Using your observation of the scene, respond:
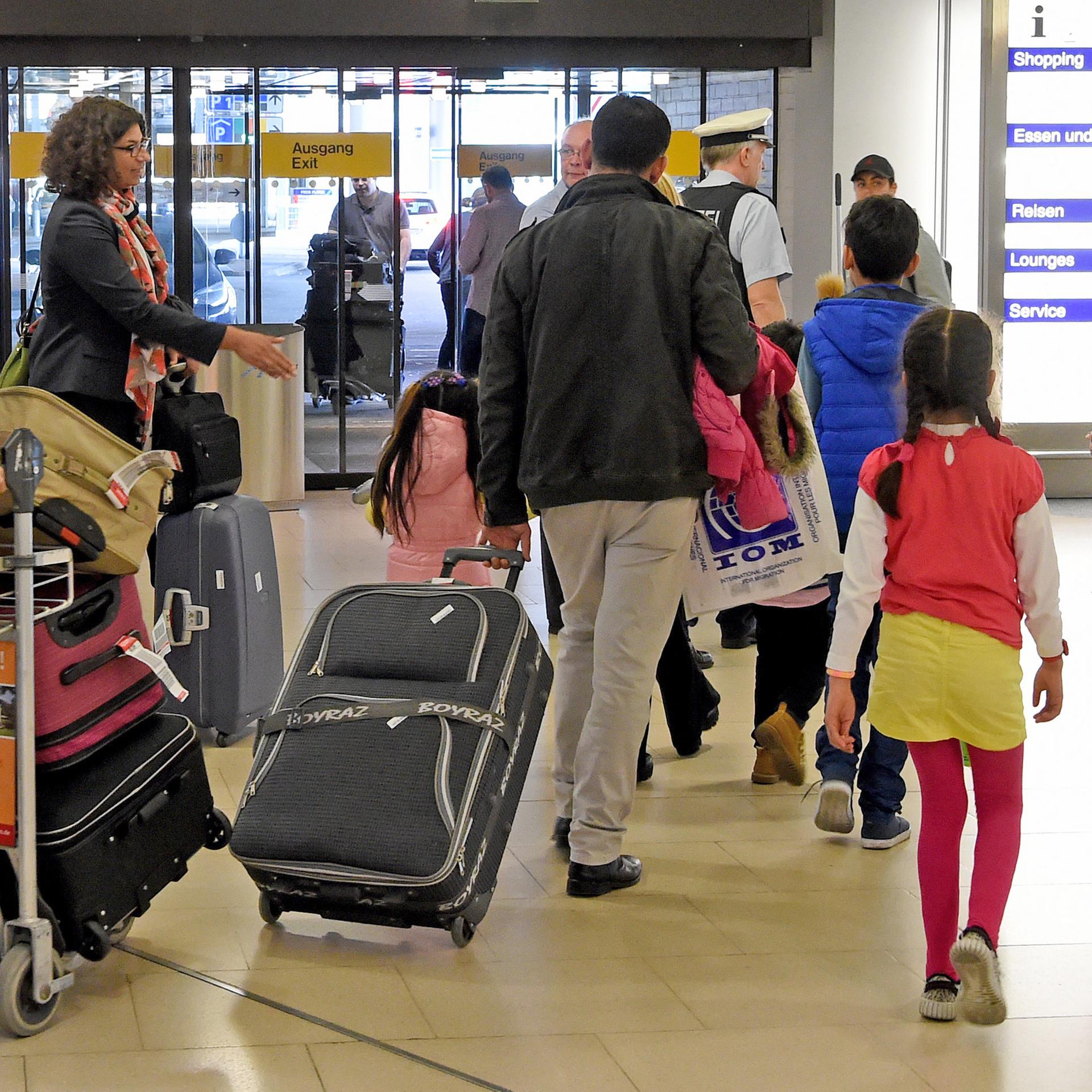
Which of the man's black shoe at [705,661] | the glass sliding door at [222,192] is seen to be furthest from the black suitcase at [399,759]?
the glass sliding door at [222,192]

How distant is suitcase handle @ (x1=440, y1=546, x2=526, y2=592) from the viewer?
10.4ft

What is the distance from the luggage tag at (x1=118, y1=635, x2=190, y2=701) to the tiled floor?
20.2 inches

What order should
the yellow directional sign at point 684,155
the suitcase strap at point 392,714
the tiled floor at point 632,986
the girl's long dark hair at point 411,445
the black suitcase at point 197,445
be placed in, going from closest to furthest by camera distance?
the tiled floor at point 632,986 < the suitcase strap at point 392,714 < the girl's long dark hair at point 411,445 < the black suitcase at point 197,445 < the yellow directional sign at point 684,155

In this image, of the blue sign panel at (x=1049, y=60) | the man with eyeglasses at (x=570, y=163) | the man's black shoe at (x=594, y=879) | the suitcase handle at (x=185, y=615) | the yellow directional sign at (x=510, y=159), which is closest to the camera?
the man's black shoe at (x=594, y=879)

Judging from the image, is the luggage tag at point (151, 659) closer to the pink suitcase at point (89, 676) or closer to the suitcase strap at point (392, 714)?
the pink suitcase at point (89, 676)

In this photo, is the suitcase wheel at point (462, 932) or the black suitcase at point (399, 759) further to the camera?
the suitcase wheel at point (462, 932)

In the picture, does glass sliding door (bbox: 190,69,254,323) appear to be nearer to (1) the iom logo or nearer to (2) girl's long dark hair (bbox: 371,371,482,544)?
(2) girl's long dark hair (bbox: 371,371,482,544)

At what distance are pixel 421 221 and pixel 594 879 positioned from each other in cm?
716

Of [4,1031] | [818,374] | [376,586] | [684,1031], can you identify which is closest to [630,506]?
[376,586]

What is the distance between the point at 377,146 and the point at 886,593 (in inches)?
297

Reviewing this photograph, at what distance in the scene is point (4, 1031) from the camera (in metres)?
2.56

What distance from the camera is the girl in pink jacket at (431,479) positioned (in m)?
3.95

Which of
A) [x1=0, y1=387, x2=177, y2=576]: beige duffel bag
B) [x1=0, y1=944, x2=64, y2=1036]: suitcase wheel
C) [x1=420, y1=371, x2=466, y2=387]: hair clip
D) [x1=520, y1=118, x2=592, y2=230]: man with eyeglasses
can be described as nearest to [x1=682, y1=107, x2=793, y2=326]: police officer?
[x1=520, y1=118, x2=592, y2=230]: man with eyeglasses

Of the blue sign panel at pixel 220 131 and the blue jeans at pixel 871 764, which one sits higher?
the blue sign panel at pixel 220 131
